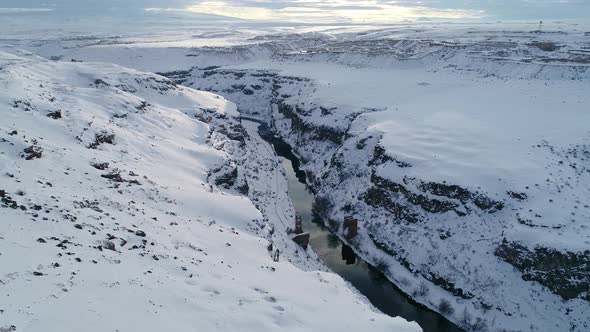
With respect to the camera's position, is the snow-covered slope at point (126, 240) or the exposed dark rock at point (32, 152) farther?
the exposed dark rock at point (32, 152)

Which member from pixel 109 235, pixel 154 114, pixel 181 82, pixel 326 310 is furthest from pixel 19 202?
pixel 181 82

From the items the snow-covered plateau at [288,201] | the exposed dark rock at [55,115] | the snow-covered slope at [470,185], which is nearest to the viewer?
the snow-covered plateau at [288,201]

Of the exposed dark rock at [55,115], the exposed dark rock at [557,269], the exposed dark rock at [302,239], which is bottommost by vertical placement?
the exposed dark rock at [302,239]

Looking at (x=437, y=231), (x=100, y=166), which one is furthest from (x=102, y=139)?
(x=437, y=231)

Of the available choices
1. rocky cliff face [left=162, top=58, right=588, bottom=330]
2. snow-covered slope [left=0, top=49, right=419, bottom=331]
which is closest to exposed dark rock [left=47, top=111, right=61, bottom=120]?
snow-covered slope [left=0, top=49, right=419, bottom=331]

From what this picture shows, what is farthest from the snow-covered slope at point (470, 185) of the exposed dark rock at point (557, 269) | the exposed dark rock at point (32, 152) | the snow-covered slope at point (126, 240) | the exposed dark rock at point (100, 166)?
the exposed dark rock at point (32, 152)

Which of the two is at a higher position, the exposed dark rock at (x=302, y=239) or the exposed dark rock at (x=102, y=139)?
the exposed dark rock at (x=102, y=139)

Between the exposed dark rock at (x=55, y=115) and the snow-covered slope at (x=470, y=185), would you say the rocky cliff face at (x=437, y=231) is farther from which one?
the exposed dark rock at (x=55, y=115)

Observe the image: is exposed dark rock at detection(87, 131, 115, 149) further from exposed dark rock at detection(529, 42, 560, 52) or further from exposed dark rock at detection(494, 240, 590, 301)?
exposed dark rock at detection(529, 42, 560, 52)
